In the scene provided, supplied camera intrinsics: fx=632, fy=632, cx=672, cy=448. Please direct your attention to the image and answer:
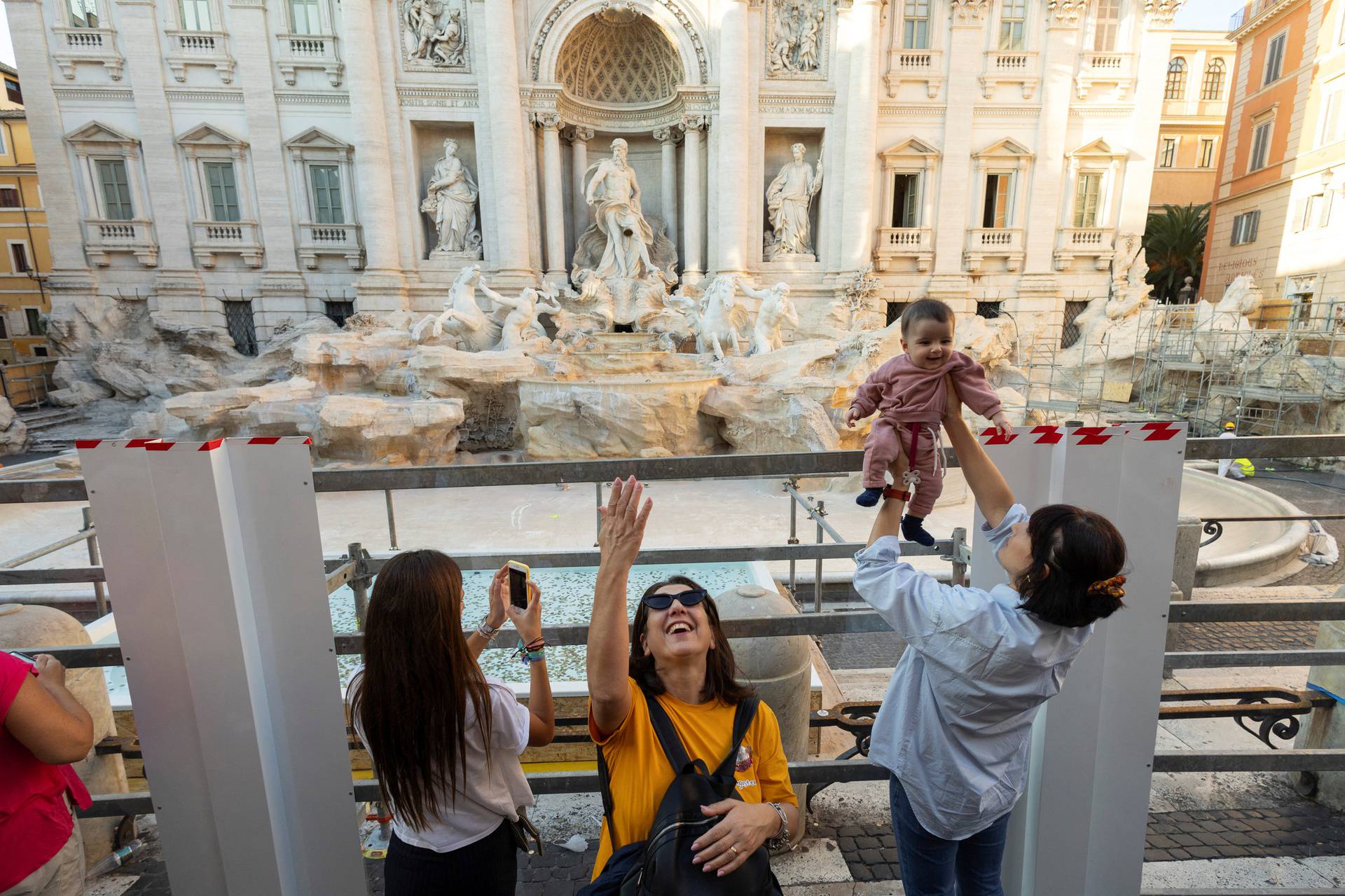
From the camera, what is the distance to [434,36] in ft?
56.6

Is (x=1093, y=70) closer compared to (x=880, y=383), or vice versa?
(x=880, y=383)

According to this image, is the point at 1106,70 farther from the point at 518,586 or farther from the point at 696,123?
the point at 518,586

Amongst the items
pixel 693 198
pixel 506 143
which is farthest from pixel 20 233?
pixel 693 198

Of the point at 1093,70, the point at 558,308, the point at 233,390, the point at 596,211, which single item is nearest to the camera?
the point at 233,390

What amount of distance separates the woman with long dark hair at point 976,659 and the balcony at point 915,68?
20984 millimetres

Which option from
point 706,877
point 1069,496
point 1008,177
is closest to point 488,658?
point 706,877

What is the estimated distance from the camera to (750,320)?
45.2 feet

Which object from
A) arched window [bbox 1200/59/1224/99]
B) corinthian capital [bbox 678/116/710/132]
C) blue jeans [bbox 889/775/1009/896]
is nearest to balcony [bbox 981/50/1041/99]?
corinthian capital [bbox 678/116/710/132]

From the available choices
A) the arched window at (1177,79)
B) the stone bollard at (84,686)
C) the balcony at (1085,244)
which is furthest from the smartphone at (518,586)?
the arched window at (1177,79)

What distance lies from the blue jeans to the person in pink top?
186 cm

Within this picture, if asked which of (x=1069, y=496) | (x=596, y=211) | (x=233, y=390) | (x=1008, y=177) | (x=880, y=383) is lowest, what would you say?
(x=233, y=390)

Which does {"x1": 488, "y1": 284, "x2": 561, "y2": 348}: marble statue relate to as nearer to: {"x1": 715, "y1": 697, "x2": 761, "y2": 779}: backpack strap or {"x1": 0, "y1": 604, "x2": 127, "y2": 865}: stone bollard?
{"x1": 0, "y1": 604, "x2": 127, "y2": 865}: stone bollard

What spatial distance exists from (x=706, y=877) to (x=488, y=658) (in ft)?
11.8

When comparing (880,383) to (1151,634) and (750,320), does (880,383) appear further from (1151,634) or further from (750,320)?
(750,320)
